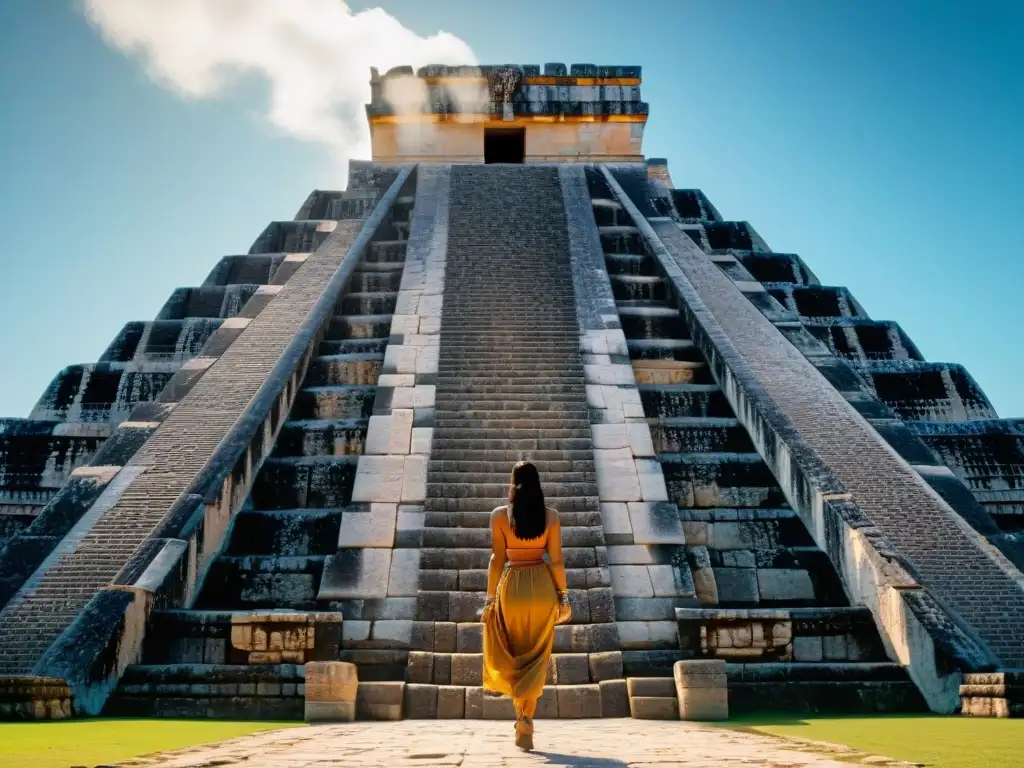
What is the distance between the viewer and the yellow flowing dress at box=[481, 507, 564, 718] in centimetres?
419

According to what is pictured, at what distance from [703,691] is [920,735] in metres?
1.19

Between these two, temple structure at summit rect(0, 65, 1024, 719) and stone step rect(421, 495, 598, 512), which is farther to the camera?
stone step rect(421, 495, 598, 512)

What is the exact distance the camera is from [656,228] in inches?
541

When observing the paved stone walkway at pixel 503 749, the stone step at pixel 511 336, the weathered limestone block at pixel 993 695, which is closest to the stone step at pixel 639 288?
the stone step at pixel 511 336

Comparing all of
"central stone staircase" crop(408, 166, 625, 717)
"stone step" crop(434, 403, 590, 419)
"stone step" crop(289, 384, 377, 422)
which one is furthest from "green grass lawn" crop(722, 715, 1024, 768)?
"stone step" crop(289, 384, 377, 422)

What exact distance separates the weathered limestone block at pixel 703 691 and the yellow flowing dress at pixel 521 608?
52.2 inches

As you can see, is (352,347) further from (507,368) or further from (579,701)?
(579,701)

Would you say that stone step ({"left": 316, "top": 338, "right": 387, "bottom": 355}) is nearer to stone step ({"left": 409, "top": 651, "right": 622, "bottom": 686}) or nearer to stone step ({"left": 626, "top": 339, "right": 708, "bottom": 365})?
stone step ({"left": 626, "top": 339, "right": 708, "bottom": 365})

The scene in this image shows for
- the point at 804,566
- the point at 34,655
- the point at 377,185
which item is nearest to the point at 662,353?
the point at 804,566

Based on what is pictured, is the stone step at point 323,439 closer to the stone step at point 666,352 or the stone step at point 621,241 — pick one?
the stone step at point 666,352

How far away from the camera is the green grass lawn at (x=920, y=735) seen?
3596 millimetres

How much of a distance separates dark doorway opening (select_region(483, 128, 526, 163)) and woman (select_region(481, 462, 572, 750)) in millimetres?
15216

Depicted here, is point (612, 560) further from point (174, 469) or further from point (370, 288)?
point (370, 288)

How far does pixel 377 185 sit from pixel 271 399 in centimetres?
911
